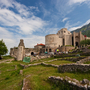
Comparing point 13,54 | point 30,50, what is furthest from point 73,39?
point 13,54

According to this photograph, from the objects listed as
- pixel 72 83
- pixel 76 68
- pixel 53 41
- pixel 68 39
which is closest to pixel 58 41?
pixel 53 41

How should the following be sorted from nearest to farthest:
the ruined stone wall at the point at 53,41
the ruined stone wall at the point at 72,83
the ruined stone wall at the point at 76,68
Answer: the ruined stone wall at the point at 72,83 → the ruined stone wall at the point at 76,68 → the ruined stone wall at the point at 53,41

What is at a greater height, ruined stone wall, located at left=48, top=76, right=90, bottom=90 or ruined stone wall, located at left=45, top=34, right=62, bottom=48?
ruined stone wall, located at left=45, top=34, right=62, bottom=48

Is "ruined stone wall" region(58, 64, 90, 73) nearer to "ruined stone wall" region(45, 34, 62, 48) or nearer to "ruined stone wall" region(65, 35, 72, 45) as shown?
"ruined stone wall" region(45, 34, 62, 48)

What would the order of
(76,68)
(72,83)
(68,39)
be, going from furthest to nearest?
(68,39)
(76,68)
(72,83)

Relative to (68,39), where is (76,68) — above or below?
below

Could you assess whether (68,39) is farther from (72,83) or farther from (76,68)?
(72,83)

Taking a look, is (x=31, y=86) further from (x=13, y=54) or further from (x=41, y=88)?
(x=13, y=54)

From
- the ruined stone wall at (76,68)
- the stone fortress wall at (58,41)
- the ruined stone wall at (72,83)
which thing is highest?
the stone fortress wall at (58,41)

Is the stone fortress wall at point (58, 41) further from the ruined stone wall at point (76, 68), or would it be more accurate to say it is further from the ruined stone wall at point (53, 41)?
the ruined stone wall at point (76, 68)

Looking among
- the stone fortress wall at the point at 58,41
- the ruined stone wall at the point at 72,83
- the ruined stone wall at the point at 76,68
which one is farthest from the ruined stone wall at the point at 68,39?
the ruined stone wall at the point at 72,83

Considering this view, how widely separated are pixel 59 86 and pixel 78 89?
4.89ft

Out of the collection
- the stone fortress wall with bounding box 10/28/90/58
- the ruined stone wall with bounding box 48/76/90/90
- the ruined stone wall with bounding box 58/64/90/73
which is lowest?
the ruined stone wall with bounding box 48/76/90/90

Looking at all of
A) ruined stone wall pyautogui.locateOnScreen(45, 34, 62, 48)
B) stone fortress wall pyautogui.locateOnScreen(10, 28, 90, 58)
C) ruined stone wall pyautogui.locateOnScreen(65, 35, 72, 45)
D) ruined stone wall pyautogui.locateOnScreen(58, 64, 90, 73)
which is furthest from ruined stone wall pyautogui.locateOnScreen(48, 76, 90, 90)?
ruined stone wall pyautogui.locateOnScreen(65, 35, 72, 45)
